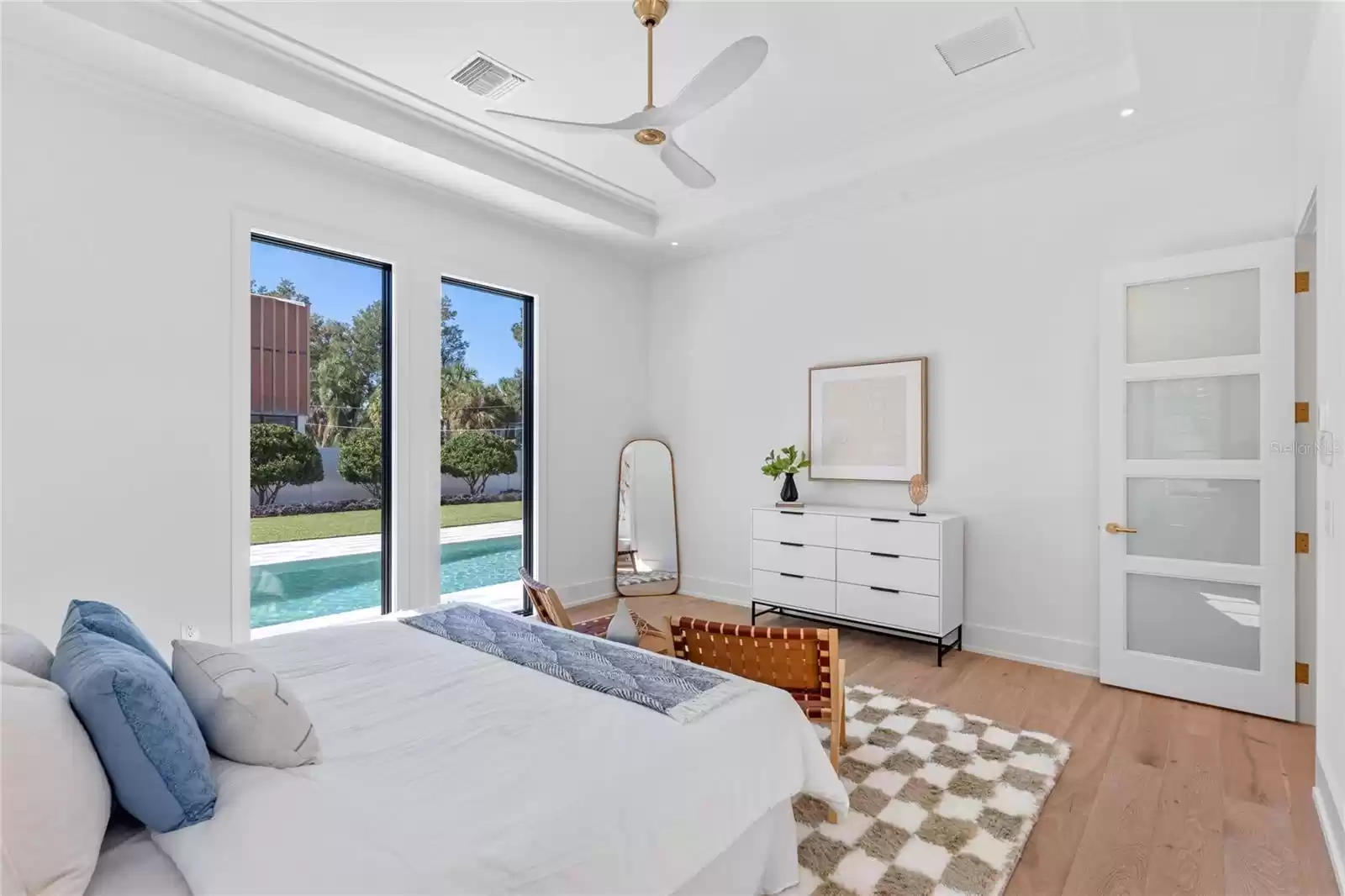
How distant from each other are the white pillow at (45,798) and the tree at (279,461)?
8.61ft

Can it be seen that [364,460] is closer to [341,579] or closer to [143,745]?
[341,579]

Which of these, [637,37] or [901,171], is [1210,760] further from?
[637,37]

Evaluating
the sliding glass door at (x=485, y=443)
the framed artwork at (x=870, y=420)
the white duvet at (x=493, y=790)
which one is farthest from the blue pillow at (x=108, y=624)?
the framed artwork at (x=870, y=420)

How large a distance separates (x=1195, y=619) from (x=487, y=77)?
4431 mm

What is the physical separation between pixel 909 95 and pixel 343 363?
357 cm

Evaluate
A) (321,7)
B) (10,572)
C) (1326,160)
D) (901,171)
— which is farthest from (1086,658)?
(10,572)

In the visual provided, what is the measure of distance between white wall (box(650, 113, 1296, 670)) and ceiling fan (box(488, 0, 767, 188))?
2.06 meters

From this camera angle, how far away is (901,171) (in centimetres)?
393

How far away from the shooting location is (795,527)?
4.41m

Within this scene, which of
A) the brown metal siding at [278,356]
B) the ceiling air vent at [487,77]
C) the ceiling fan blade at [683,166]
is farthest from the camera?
the brown metal siding at [278,356]

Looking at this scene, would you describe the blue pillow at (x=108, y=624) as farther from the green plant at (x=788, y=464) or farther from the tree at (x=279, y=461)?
the green plant at (x=788, y=464)

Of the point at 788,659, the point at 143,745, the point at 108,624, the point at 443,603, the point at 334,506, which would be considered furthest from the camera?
the point at 443,603

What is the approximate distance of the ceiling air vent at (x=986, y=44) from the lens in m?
2.86

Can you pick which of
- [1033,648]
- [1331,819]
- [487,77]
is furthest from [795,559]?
[487,77]
